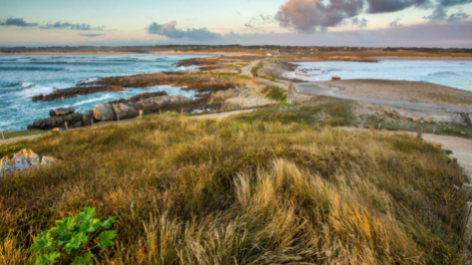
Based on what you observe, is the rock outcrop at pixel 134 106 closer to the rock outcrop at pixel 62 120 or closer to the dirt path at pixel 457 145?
the rock outcrop at pixel 62 120

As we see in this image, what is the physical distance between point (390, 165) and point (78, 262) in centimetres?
580

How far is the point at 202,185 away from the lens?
3490mm

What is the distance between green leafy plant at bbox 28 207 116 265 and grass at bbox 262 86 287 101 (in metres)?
27.4

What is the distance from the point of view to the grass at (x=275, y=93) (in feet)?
94.8

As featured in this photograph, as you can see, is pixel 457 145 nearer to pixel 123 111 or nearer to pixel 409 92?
pixel 409 92

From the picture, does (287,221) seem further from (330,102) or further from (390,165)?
(330,102)

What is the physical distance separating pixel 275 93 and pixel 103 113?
71.6ft

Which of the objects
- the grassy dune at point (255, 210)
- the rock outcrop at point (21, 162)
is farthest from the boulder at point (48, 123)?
the grassy dune at point (255, 210)

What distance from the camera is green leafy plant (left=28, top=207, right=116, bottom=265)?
1873 millimetres

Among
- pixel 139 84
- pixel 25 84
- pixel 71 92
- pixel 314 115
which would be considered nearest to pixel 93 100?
pixel 71 92

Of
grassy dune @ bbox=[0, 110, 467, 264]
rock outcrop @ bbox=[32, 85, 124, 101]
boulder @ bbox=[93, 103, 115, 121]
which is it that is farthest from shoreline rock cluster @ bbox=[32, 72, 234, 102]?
grassy dune @ bbox=[0, 110, 467, 264]

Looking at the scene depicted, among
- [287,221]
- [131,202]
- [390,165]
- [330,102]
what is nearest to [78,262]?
[131,202]

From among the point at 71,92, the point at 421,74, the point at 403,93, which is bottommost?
the point at 71,92

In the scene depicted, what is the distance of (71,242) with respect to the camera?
1.94 metres
